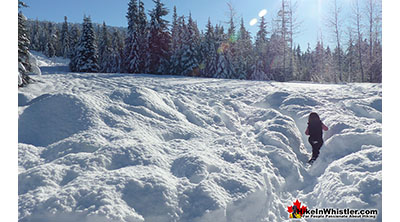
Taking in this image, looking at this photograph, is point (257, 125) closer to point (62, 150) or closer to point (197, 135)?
point (197, 135)

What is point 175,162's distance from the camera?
4434mm

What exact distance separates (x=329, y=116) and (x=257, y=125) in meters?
2.42

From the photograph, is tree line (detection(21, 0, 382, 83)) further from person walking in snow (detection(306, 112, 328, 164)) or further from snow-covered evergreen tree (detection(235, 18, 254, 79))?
person walking in snow (detection(306, 112, 328, 164))

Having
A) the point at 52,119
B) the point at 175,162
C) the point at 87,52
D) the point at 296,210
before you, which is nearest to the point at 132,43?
the point at 87,52

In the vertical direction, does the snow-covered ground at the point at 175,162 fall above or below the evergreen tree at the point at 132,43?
below

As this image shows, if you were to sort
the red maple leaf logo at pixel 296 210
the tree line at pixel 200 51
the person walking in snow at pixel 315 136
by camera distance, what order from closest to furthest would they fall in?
the red maple leaf logo at pixel 296 210, the person walking in snow at pixel 315 136, the tree line at pixel 200 51

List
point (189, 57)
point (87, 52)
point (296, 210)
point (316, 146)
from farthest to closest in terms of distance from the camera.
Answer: point (87, 52), point (189, 57), point (316, 146), point (296, 210)

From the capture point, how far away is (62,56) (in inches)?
2859

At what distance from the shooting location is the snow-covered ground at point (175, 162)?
3.29m

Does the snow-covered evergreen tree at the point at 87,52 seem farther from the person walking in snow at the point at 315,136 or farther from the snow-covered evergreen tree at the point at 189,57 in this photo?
the person walking in snow at the point at 315,136

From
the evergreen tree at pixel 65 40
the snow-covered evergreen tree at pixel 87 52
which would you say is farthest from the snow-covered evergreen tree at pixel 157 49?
the evergreen tree at pixel 65 40

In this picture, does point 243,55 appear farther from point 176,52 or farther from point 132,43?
point 132,43

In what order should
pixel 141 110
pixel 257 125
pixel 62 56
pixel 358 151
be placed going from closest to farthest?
pixel 358 151, pixel 141 110, pixel 257 125, pixel 62 56
